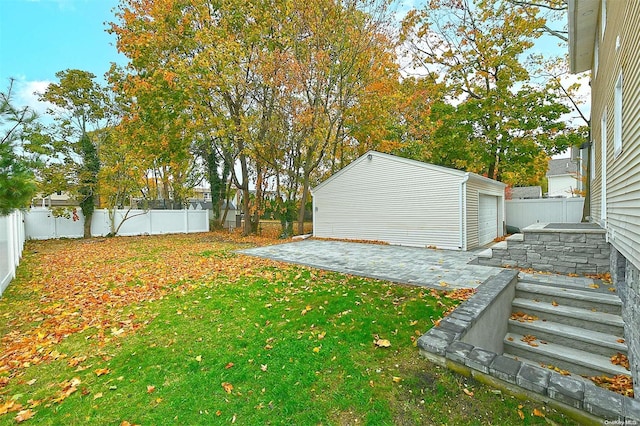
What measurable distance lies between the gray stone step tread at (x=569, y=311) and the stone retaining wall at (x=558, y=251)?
5.74 ft

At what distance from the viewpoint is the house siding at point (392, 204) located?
32.8ft

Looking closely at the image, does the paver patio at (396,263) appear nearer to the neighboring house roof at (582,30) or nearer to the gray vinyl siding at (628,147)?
the gray vinyl siding at (628,147)

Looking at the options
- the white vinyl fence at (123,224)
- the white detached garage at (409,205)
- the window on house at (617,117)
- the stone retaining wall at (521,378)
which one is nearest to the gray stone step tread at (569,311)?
the stone retaining wall at (521,378)

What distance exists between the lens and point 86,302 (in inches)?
186

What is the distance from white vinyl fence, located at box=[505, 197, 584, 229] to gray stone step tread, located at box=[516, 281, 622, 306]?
10801mm

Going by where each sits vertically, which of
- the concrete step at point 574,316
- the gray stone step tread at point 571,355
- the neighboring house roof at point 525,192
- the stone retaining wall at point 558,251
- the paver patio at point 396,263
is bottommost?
the gray stone step tread at point 571,355

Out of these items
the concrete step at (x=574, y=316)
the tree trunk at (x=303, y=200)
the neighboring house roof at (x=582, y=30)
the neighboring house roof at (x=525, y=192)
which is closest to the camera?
the concrete step at (x=574, y=316)

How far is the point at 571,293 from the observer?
4262 mm

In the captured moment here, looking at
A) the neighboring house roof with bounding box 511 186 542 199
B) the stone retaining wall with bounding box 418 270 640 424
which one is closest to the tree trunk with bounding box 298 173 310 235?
the stone retaining wall with bounding box 418 270 640 424

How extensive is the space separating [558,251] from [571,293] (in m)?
1.82

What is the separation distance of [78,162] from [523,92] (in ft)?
68.5

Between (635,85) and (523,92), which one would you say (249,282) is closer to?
(635,85)

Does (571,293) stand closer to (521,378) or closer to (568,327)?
(568,327)

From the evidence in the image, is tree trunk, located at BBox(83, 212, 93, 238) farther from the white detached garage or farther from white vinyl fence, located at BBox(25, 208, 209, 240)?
the white detached garage
